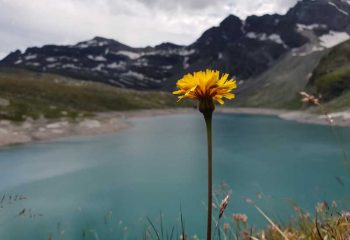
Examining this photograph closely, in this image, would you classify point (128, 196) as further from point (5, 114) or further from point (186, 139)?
point (5, 114)

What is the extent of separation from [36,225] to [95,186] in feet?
49.4

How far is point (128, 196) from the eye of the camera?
39.3 m

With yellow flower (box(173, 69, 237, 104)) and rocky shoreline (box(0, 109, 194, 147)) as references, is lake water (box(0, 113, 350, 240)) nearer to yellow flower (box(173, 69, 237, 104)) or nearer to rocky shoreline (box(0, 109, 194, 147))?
rocky shoreline (box(0, 109, 194, 147))

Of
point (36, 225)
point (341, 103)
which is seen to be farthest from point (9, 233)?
point (341, 103)

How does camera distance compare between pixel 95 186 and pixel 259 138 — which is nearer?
pixel 95 186

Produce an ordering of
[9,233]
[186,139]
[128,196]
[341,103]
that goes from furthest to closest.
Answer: [341,103] < [186,139] < [128,196] < [9,233]

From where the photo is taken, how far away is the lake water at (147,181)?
29.5 m

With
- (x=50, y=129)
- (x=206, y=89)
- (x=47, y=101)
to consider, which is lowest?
(x=50, y=129)

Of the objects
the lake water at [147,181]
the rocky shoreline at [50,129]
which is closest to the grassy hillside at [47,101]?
the rocky shoreline at [50,129]

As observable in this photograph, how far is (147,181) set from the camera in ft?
150

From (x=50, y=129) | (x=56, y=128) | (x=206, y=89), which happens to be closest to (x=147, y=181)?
(x=206, y=89)

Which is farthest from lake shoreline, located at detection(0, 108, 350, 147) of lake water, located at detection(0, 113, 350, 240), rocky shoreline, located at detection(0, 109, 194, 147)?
lake water, located at detection(0, 113, 350, 240)

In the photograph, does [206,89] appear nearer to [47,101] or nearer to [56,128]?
[56,128]

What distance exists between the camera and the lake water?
96.6ft
